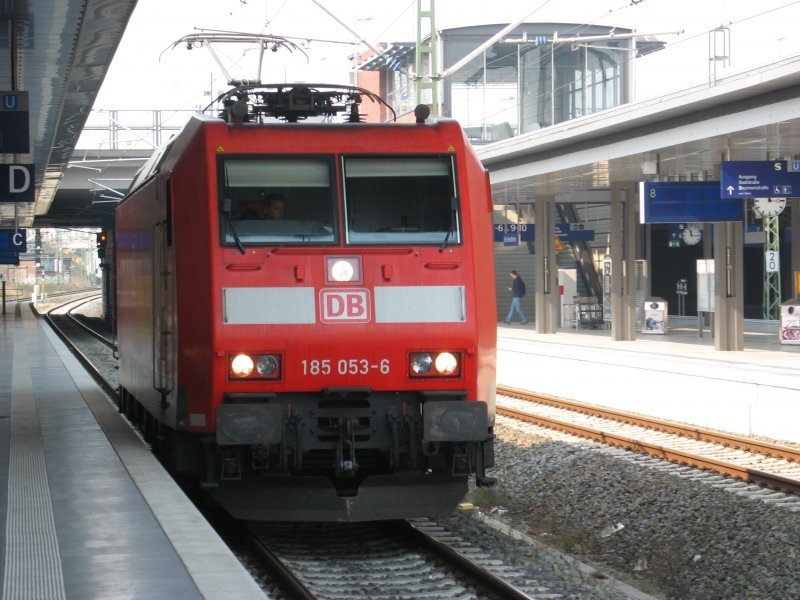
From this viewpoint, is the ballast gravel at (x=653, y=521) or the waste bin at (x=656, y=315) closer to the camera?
the ballast gravel at (x=653, y=521)

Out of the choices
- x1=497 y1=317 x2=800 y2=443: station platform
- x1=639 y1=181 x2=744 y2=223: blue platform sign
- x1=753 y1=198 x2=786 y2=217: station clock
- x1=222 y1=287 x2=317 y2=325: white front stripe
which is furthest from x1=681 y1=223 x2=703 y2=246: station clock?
x1=222 y1=287 x2=317 y2=325: white front stripe

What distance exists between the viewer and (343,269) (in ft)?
28.8

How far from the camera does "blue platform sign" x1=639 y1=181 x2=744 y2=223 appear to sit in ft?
73.2

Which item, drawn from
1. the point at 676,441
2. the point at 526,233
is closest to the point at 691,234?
the point at 526,233

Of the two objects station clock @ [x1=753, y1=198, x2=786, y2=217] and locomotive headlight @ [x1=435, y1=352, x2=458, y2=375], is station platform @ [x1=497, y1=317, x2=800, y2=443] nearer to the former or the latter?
station clock @ [x1=753, y1=198, x2=786, y2=217]

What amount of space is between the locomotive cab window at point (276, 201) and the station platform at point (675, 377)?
26.7ft

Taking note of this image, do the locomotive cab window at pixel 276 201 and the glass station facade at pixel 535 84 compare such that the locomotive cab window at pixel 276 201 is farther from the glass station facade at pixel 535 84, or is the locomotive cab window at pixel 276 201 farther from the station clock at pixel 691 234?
the station clock at pixel 691 234

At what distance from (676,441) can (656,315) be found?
15.5m

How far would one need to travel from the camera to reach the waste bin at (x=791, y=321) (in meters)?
24.2

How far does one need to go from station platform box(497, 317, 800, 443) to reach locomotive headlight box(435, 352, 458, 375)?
746 centimetres

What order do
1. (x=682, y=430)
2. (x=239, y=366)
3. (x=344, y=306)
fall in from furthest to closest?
(x=682, y=430) < (x=344, y=306) < (x=239, y=366)

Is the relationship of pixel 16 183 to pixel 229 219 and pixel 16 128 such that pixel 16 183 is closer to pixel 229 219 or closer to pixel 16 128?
pixel 16 128

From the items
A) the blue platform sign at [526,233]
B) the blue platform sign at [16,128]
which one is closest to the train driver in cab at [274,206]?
the blue platform sign at [16,128]

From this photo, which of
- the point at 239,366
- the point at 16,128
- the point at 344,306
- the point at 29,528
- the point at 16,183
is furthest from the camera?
the point at 16,183
